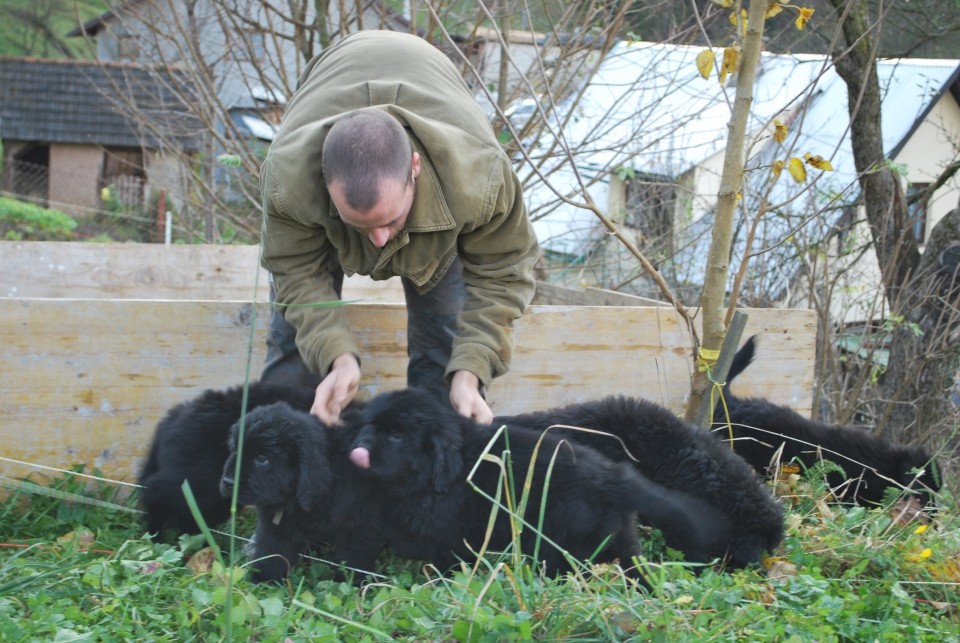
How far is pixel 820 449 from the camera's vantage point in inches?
172

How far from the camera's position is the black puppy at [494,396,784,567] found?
3.43 metres

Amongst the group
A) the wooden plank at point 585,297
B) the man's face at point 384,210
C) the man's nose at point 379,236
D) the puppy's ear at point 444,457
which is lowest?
the puppy's ear at point 444,457

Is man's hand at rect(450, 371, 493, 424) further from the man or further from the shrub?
the shrub

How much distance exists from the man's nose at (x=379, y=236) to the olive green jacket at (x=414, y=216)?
0.56 feet

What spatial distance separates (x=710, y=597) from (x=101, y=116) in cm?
3312

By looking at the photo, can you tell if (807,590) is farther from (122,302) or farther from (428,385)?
(122,302)

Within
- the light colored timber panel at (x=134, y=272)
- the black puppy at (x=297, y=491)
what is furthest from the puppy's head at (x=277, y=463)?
the light colored timber panel at (x=134, y=272)

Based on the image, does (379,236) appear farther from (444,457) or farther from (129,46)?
(129,46)

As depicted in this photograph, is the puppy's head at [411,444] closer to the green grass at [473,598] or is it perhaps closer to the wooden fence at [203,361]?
the green grass at [473,598]

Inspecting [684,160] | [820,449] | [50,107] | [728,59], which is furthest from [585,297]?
[50,107]

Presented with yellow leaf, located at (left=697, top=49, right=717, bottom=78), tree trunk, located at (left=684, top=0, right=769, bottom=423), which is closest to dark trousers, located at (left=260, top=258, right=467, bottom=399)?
tree trunk, located at (left=684, top=0, right=769, bottom=423)

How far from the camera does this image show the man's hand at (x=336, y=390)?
342 centimetres

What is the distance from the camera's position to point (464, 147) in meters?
3.46

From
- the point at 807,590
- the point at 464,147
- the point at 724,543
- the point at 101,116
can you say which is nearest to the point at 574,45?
the point at 464,147
